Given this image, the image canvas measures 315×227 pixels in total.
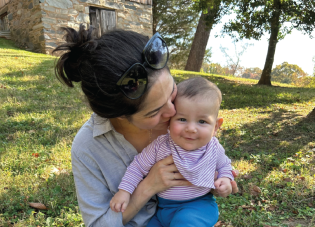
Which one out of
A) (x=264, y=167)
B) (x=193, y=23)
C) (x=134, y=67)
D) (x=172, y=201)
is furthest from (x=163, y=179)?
(x=193, y=23)

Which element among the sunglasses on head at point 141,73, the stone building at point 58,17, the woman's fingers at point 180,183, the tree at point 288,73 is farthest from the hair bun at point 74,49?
the tree at point 288,73

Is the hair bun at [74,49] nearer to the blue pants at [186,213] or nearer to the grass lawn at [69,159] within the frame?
the grass lawn at [69,159]

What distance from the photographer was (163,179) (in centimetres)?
159

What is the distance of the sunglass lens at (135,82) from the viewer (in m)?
1.36

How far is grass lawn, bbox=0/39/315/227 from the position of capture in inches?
95.7

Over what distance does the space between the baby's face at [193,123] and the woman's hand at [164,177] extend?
0.16 meters

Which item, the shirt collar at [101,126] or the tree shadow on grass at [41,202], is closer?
the shirt collar at [101,126]

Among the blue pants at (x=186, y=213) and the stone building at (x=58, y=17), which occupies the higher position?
the stone building at (x=58, y=17)

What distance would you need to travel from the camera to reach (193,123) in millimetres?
1637

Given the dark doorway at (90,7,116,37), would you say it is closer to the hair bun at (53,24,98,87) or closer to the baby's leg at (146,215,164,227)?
the hair bun at (53,24,98,87)

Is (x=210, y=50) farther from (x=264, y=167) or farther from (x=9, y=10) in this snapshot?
(x=264, y=167)

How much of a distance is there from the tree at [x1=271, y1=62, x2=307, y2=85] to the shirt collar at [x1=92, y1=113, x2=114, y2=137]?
35505mm

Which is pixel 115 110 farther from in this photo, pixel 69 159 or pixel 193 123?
pixel 69 159

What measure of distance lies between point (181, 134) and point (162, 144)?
6.6 inches
